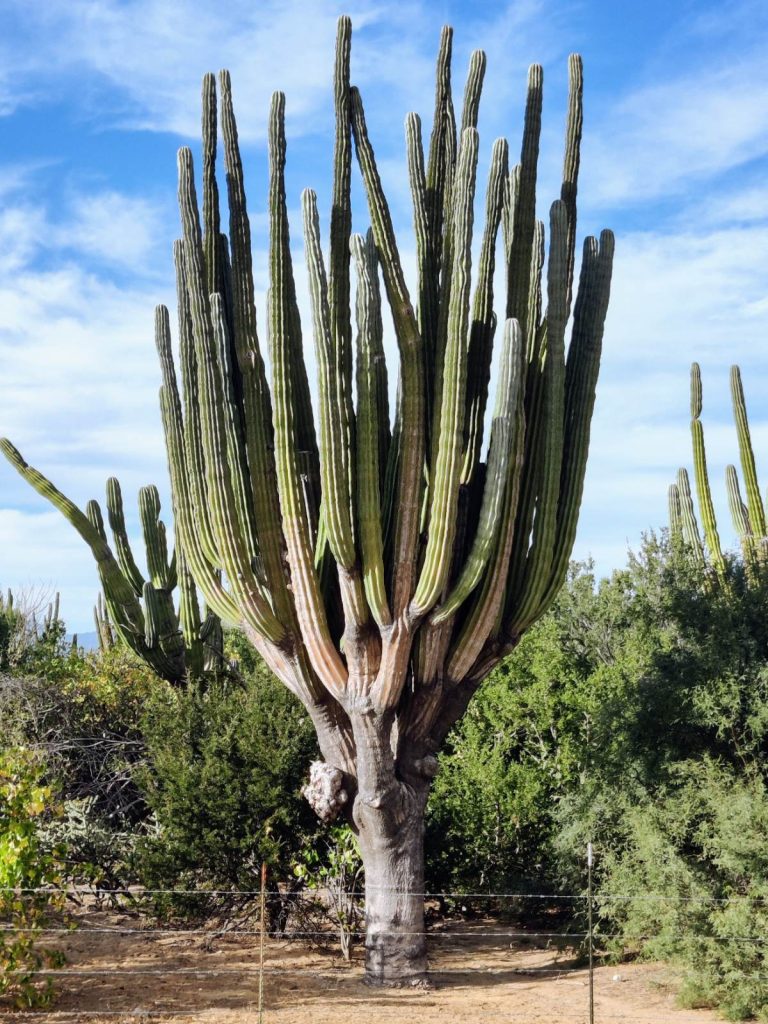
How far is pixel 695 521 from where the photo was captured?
1617 centimetres

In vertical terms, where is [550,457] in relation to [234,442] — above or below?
below

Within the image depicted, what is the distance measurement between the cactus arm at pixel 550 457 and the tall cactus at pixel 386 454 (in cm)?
2

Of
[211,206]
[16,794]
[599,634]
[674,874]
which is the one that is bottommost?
[674,874]

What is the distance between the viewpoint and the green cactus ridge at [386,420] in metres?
7.97

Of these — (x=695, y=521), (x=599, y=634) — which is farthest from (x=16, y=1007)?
(x=695, y=521)

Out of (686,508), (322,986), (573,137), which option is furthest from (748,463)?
(322,986)

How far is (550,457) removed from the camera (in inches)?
333

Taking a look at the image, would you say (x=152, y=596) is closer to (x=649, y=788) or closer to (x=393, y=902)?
(x=393, y=902)

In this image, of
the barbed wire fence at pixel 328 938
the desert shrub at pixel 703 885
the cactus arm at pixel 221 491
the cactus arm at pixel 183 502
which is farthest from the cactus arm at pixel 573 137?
the barbed wire fence at pixel 328 938

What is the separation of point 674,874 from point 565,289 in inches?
177

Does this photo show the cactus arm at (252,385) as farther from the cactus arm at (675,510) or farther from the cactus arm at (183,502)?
the cactus arm at (675,510)

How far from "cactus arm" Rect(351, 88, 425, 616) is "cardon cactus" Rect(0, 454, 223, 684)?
14.3ft

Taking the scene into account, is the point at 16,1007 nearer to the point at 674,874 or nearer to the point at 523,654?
the point at 674,874

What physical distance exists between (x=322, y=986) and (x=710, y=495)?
939 cm
